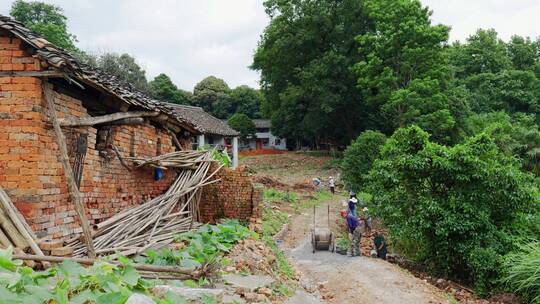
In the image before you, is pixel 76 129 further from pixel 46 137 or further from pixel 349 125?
pixel 349 125

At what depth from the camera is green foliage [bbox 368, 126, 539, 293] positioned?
10922mm

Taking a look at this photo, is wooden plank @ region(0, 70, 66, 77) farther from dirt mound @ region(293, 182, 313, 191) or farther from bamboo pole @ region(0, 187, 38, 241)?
dirt mound @ region(293, 182, 313, 191)

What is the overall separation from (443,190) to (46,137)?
10157 millimetres

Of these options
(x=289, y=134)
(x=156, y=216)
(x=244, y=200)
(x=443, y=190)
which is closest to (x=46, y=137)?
(x=156, y=216)

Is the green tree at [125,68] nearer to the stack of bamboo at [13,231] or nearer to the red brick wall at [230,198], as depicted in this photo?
the red brick wall at [230,198]

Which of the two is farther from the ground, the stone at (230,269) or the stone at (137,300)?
the stone at (137,300)

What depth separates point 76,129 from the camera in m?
7.05

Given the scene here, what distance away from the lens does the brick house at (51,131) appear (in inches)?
237

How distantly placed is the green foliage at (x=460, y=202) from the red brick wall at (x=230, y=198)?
4.14 meters

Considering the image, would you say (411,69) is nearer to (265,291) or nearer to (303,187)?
(303,187)

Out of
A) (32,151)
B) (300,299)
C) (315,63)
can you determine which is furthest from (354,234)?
(315,63)

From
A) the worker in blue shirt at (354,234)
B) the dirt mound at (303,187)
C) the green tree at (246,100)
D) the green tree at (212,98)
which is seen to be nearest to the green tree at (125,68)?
the green tree at (212,98)

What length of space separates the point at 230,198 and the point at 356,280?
481 cm

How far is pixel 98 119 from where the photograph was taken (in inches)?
286
